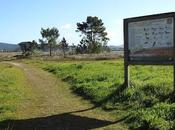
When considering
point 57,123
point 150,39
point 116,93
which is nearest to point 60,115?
point 57,123

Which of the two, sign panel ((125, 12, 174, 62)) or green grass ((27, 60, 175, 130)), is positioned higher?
sign panel ((125, 12, 174, 62))

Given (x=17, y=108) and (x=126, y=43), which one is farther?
(x=126, y=43)

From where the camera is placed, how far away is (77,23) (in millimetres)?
95938

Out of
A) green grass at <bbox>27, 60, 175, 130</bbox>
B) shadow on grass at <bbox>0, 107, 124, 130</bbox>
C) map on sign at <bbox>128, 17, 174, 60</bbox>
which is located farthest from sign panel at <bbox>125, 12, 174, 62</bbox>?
shadow on grass at <bbox>0, 107, 124, 130</bbox>

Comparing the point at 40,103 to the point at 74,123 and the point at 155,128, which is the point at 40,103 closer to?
the point at 74,123

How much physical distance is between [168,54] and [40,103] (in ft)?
14.2

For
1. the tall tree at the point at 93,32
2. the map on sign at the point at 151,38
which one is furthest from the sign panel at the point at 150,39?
the tall tree at the point at 93,32

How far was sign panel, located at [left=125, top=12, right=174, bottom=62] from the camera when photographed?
520 inches

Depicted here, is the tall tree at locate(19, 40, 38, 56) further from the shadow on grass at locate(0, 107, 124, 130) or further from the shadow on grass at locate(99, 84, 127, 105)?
the shadow on grass at locate(0, 107, 124, 130)

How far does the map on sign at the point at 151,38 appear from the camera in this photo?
1323 centimetres

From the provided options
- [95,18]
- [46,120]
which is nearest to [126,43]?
[46,120]

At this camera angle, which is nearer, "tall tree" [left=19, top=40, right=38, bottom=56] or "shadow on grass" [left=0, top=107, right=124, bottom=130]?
"shadow on grass" [left=0, top=107, right=124, bottom=130]

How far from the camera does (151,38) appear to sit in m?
14.0

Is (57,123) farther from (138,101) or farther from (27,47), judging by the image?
(27,47)
